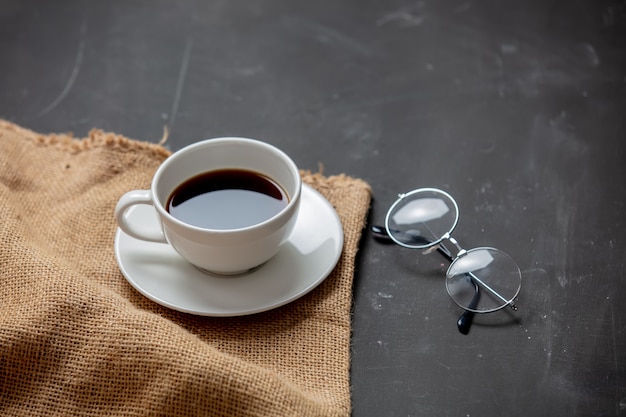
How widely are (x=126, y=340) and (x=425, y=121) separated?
675 millimetres

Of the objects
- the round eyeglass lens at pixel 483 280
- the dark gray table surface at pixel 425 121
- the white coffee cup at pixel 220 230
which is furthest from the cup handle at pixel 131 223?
the round eyeglass lens at pixel 483 280

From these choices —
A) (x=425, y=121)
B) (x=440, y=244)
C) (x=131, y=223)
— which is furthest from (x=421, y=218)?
(x=131, y=223)

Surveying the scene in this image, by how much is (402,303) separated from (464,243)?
0.15 metres

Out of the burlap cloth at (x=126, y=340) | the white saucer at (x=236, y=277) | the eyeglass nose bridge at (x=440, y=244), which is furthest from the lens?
the eyeglass nose bridge at (x=440, y=244)

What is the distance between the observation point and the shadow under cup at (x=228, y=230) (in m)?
0.92

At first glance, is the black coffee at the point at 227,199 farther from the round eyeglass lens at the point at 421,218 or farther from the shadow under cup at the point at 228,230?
the round eyeglass lens at the point at 421,218

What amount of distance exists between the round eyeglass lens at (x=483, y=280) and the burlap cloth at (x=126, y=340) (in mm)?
145

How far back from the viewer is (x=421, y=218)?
1126 mm

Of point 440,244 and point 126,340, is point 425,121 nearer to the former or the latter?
point 440,244

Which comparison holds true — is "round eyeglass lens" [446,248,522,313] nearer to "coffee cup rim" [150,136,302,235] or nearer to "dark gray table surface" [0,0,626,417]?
"dark gray table surface" [0,0,626,417]

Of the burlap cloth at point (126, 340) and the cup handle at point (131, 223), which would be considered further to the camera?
the cup handle at point (131, 223)

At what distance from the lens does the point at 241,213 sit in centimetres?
99

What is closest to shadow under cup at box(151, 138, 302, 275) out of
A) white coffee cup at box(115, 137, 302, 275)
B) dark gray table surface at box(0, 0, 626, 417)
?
white coffee cup at box(115, 137, 302, 275)

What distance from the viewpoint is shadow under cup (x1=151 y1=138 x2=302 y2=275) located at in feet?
3.03
